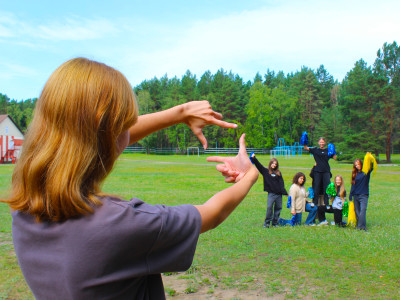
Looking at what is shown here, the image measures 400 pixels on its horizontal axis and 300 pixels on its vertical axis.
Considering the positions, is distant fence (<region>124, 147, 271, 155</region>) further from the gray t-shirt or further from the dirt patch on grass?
the gray t-shirt

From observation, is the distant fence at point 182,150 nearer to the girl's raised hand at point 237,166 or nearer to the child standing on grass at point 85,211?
the girl's raised hand at point 237,166

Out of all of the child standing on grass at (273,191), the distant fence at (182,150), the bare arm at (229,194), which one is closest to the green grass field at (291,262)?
the child standing on grass at (273,191)

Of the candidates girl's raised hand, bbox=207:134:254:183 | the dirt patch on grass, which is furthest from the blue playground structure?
girl's raised hand, bbox=207:134:254:183

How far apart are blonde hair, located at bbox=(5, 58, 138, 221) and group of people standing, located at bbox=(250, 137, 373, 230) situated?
808 cm

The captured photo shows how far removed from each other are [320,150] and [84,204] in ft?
33.8

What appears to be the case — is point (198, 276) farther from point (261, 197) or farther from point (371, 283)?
point (261, 197)

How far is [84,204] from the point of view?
1.10m

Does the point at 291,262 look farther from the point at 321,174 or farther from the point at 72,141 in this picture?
the point at 72,141

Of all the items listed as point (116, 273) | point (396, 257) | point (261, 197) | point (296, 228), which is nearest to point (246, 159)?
point (116, 273)

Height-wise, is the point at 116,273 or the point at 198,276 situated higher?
the point at 116,273

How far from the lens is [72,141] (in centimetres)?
115

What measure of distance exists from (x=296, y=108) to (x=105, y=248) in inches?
3078

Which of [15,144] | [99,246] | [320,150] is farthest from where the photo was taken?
[15,144]

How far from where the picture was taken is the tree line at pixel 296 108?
4175cm
